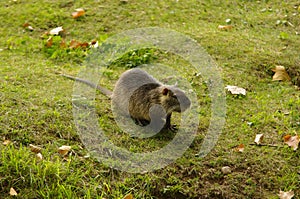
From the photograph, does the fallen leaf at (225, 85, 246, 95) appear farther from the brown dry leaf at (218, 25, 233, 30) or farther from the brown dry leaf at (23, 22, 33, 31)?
the brown dry leaf at (23, 22, 33, 31)

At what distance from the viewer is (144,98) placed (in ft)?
14.5

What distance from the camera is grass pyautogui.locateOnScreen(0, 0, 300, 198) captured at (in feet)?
11.5

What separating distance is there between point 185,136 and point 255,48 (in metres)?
2.46

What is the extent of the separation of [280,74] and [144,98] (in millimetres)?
1985

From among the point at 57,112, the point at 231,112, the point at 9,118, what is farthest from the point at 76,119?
the point at 231,112

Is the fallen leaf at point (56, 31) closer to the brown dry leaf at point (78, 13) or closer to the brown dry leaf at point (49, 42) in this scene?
the brown dry leaf at point (49, 42)

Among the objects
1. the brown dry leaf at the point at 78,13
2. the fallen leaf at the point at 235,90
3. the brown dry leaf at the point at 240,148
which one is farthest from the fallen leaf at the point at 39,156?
the brown dry leaf at the point at 78,13

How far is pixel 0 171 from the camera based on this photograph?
Answer: 333 cm

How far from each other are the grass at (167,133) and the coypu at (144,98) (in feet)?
0.59

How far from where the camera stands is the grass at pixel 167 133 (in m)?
3.50

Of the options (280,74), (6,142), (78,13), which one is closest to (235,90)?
(280,74)

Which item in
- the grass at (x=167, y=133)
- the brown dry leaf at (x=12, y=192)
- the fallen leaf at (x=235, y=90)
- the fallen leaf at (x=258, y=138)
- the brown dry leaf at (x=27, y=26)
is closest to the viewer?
the brown dry leaf at (x=12, y=192)

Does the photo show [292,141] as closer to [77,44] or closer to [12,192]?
[12,192]

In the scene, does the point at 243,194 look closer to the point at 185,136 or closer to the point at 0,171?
the point at 185,136
